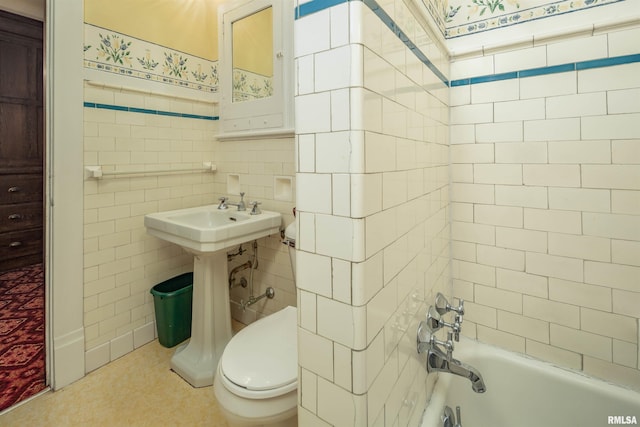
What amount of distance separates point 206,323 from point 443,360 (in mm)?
1230

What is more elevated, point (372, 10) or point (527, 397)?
point (372, 10)

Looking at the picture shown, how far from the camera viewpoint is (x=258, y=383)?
1.02 metres

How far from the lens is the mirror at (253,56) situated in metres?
1.85

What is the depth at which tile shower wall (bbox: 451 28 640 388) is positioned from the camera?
1.06m

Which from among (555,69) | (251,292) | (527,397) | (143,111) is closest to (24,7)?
(143,111)

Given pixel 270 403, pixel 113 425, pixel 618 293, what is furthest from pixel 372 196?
pixel 113 425

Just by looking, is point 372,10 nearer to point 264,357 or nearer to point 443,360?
point 443,360

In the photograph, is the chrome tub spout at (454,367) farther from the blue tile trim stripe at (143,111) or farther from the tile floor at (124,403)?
the blue tile trim stripe at (143,111)

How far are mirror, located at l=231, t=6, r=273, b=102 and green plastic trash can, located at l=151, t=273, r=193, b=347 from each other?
1.30 metres

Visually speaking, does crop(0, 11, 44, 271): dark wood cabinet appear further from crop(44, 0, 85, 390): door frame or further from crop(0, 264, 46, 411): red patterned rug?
crop(44, 0, 85, 390): door frame

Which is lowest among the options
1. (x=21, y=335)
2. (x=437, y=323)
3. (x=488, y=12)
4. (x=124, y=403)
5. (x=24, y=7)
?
(x=124, y=403)

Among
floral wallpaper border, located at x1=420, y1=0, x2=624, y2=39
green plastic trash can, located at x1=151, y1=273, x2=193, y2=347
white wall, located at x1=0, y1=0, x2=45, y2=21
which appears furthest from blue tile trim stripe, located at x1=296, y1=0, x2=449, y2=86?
white wall, located at x1=0, y1=0, x2=45, y2=21

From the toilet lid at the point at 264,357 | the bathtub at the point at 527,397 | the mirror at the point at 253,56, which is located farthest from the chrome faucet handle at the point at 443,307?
the mirror at the point at 253,56

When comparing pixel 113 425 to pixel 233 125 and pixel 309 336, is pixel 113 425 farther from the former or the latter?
pixel 233 125
